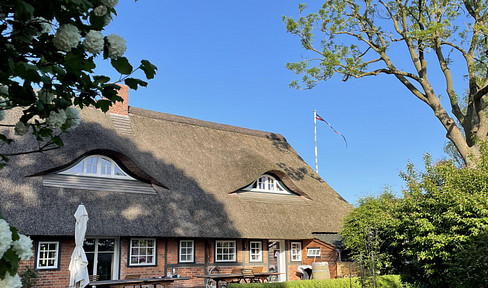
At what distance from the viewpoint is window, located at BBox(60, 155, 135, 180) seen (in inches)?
558

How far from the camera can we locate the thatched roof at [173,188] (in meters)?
12.6

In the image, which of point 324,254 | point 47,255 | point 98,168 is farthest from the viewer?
point 324,254

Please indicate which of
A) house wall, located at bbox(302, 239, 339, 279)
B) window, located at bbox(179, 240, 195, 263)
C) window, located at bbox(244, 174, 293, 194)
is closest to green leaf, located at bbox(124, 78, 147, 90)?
window, located at bbox(179, 240, 195, 263)

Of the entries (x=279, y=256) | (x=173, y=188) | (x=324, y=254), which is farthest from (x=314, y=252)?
(x=173, y=188)

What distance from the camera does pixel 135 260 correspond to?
46.2 ft

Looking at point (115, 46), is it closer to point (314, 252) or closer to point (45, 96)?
point (45, 96)

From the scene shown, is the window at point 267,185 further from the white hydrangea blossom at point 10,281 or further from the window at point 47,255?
the white hydrangea blossom at point 10,281

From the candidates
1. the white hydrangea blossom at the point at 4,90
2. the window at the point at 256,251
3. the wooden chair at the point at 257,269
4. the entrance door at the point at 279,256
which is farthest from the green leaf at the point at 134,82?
the entrance door at the point at 279,256

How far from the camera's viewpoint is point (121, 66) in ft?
8.96

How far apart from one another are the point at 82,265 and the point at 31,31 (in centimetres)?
905

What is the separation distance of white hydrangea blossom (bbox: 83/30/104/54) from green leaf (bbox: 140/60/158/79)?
304 mm

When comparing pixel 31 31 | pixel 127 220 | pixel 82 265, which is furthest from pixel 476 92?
pixel 31 31

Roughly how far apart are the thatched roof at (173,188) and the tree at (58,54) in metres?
9.94

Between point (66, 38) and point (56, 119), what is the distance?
58cm
